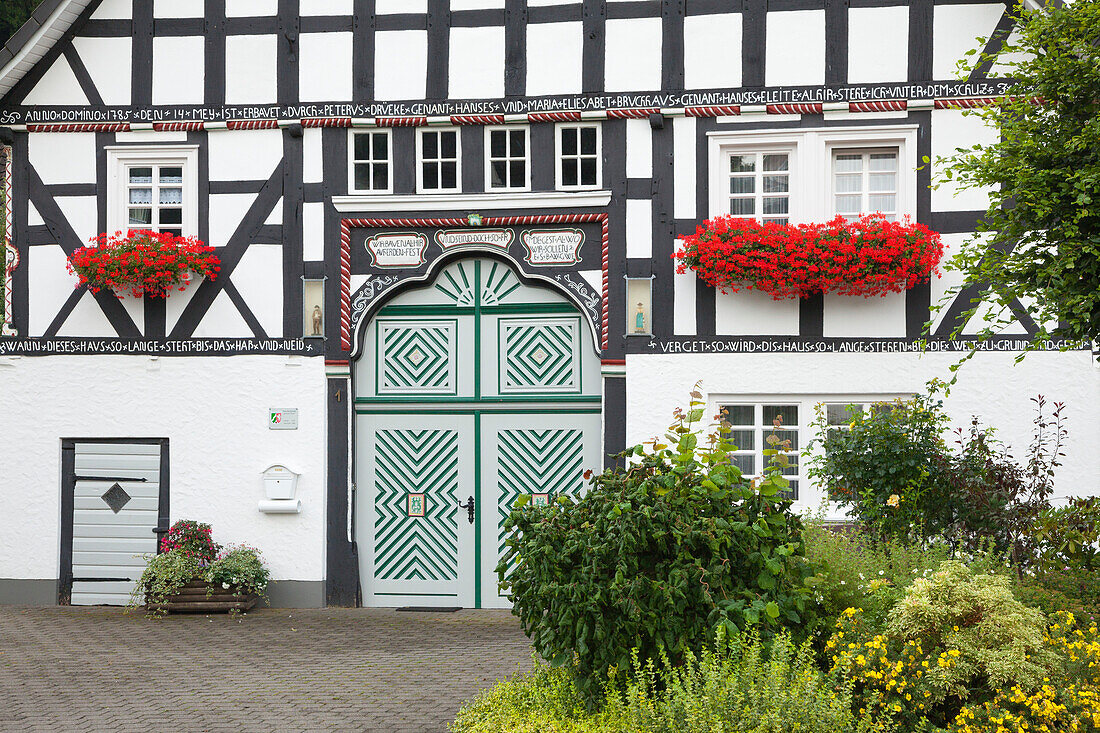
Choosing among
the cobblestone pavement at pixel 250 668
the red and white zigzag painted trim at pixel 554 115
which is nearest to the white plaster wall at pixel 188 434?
the cobblestone pavement at pixel 250 668

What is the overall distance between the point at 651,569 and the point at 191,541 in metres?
7.28

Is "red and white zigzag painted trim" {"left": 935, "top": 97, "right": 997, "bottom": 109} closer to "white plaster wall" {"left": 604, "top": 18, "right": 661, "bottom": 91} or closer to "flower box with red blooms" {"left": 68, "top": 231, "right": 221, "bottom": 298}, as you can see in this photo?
"white plaster wall" {"left": 604, "top": 18, "right": 661, "bottom": 91}

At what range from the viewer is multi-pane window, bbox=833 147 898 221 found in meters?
11.2

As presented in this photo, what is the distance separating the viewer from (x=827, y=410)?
441 inches

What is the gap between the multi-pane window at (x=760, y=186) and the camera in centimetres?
1133

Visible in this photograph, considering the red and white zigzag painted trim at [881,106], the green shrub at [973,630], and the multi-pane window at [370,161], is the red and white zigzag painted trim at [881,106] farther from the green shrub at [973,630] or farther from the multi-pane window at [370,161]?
the green shrub at [973,630]

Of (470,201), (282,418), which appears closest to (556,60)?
(470,201)

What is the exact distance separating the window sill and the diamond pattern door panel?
2.46 m

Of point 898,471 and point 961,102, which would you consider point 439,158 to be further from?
point 898,471

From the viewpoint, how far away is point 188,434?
1184 cm

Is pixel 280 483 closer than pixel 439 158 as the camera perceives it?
Yes

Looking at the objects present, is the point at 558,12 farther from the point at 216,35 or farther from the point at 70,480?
the point at 70,480

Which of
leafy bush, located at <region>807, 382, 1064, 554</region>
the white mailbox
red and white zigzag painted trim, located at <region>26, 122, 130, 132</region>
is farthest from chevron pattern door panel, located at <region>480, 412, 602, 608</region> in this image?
red and white zigzag painted trim, located at <region>26, 122, 130, 132</region>

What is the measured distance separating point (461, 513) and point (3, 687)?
492 cm
